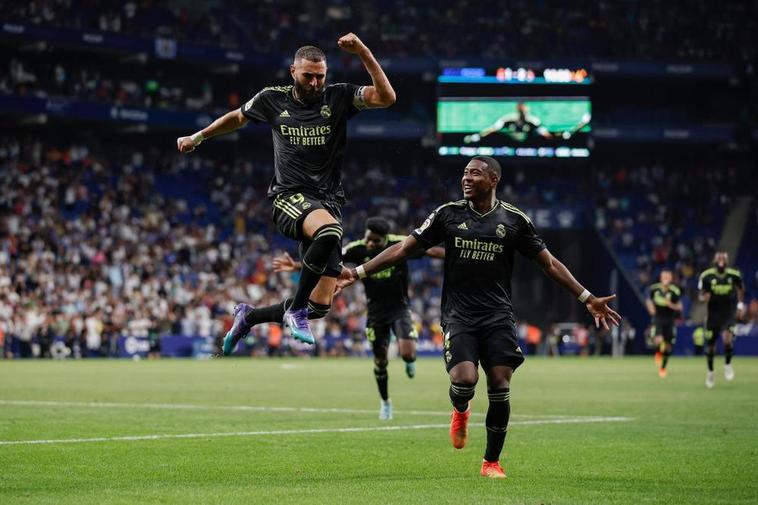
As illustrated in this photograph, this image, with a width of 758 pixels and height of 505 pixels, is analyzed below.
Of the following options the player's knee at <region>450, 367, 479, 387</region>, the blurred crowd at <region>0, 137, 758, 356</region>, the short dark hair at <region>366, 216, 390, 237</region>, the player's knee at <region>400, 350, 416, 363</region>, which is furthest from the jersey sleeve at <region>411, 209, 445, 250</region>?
the blurred crowd at <region>0, 137, 758, 356</region>

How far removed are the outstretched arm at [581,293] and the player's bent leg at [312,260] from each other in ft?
6.32

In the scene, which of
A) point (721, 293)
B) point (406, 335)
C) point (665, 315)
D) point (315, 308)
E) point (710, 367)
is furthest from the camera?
point (665, 315)

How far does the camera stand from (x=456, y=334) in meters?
11.8

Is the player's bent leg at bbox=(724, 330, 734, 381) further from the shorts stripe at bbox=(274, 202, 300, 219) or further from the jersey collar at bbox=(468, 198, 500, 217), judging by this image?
the shorts stripe at bbox=(274, 202, 300, 219)

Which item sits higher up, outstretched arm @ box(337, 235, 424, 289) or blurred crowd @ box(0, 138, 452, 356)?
blurred crowd @ box(0, 138, 452, 356)

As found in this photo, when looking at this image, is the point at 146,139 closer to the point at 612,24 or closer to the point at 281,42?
the point at 281,42

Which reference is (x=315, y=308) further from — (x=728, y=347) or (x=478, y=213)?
(x=728, y=347)

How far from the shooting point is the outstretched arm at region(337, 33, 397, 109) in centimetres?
1083

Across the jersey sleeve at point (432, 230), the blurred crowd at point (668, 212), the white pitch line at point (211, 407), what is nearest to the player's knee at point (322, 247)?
the jersey sleeve at point (432, 230)

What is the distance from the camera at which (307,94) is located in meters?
12.0

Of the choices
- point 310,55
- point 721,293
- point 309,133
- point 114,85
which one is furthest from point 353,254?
point 114,85

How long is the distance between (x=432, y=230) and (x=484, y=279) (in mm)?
660

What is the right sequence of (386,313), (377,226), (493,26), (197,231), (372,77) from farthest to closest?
(493,26), (197,231), (386,313), (377,226), (372,77)

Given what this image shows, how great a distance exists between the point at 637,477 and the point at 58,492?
5126 mm
